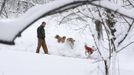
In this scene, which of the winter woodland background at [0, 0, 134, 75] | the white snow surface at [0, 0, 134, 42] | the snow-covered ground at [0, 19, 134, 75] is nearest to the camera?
the white snow surface at [0, 0, 134, 42]

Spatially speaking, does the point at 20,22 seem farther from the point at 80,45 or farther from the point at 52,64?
the point at 80,45

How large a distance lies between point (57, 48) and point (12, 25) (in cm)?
1853

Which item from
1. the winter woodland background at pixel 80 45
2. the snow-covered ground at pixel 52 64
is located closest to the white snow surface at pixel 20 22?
the winter woodland background at pixel 80 45

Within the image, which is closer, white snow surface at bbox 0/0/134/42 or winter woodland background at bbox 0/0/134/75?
white snow surface at bbox 0/0/134/42

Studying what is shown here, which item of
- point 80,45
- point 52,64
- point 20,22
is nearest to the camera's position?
point 20,22

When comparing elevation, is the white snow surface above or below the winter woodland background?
above

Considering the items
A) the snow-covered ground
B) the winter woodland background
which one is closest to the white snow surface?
the winter woodland background

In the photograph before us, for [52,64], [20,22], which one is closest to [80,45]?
[52,64]

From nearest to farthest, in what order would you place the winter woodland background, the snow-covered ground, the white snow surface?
the white snow surface → the winter woodland background → the snow-covered ground

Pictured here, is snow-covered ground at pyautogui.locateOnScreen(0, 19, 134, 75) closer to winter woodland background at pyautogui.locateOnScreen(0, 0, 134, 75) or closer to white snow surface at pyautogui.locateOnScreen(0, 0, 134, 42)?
winter woodland background at pyautogui.locateOnScreen(0, 0, 134, 75)

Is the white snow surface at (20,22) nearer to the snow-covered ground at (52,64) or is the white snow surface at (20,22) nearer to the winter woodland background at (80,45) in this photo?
the winter woodland background at (80,45)

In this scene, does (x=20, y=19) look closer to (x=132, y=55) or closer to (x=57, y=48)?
(x=132, y=55)

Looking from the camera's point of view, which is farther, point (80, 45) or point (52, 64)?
point (80, 45)

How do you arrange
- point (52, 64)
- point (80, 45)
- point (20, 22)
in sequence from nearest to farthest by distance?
point (20, 22), point (52, 64), point (80, 45)
